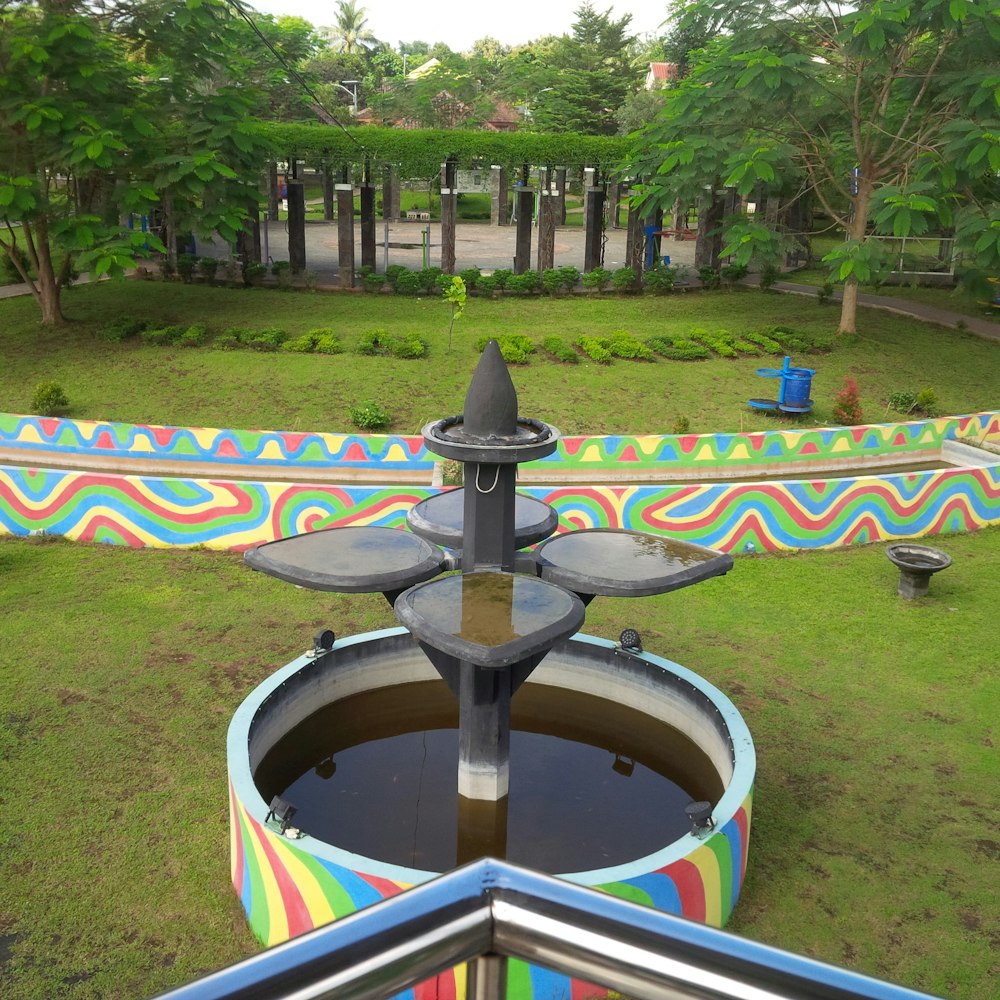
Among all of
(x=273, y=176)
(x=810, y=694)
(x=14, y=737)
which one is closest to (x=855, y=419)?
(x=810, y=694)

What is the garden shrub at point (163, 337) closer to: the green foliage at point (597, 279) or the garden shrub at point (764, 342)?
the green foliage at point (597, 279)

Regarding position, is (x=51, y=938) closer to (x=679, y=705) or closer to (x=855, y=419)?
(x=679, y=705)

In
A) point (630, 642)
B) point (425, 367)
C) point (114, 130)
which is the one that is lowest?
point (630, 642)

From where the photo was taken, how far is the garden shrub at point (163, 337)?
24.0 m

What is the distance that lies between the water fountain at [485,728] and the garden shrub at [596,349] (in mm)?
13765

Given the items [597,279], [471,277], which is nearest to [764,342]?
[597,279]

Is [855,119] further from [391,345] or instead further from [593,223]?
[391,345]

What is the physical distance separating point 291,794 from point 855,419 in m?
15.9

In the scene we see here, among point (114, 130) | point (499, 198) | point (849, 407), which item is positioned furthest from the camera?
point (499, 198)

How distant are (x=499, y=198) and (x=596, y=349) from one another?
28581mm

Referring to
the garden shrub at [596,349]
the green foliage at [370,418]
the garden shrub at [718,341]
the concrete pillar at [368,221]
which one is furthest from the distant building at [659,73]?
the green foliage at [370,418]

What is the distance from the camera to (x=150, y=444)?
59.5 feet

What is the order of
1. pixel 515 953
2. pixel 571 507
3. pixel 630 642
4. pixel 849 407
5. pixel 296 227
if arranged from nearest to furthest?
pixel 515 953 → pixel 630 642 → pixel 571 507 → pixel 849 407 → pixel 296 227

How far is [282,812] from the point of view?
733 centimetres
